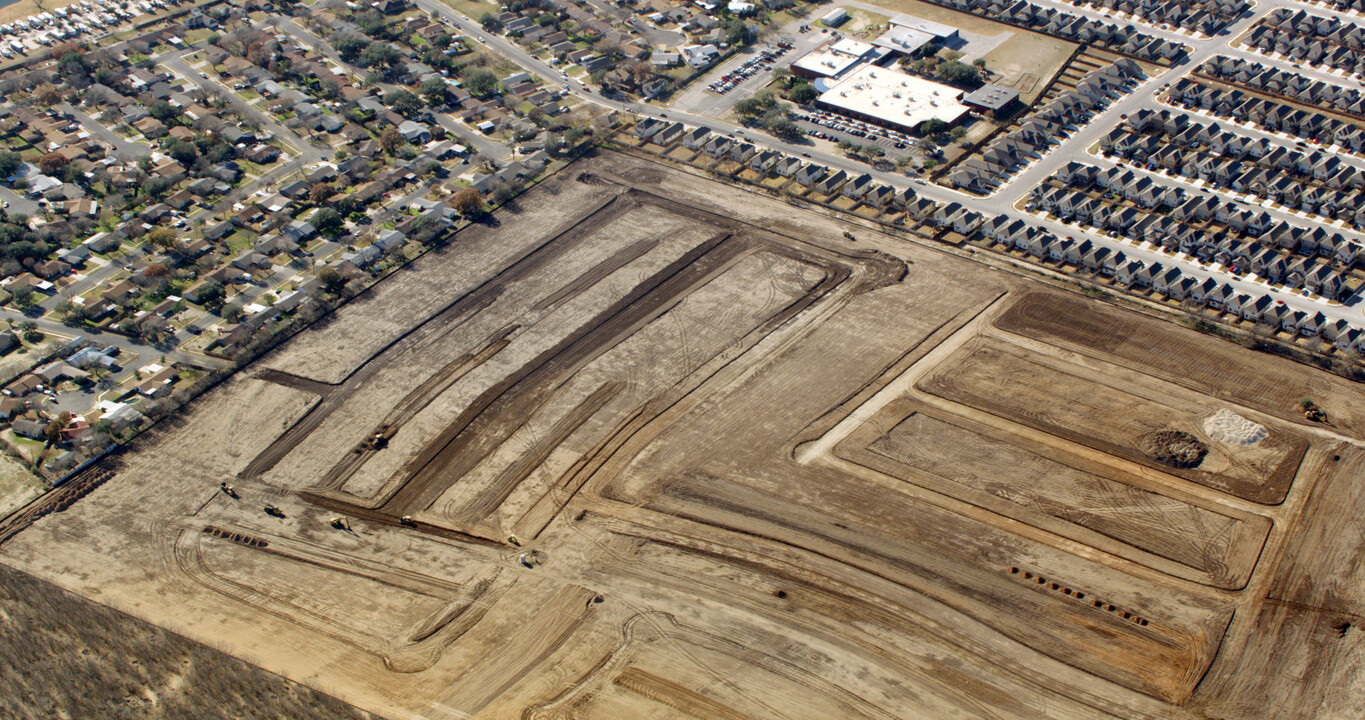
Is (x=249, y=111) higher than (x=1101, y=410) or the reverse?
higher

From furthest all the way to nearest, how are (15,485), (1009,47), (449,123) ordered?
(1009,47) < (449,123) < (15,485)

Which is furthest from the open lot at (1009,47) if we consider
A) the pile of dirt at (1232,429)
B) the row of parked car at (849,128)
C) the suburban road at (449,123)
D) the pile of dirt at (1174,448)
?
the suburban road at (449,123)

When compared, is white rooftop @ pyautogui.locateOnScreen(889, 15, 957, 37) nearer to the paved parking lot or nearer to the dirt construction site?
the paved parking lot

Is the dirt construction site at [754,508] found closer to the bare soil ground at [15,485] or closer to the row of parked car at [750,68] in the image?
the bare soil ground at [15,485]

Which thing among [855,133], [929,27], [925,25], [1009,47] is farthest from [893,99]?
[1009,47]

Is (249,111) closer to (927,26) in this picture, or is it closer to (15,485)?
(15,485)

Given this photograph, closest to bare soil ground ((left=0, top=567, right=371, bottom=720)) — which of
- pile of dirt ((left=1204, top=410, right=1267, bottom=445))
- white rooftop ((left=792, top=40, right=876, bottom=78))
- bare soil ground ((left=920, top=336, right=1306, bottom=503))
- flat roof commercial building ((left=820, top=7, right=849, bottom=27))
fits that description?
bare soil ground ((left=920, top=336, right=1306, bottom=503))
